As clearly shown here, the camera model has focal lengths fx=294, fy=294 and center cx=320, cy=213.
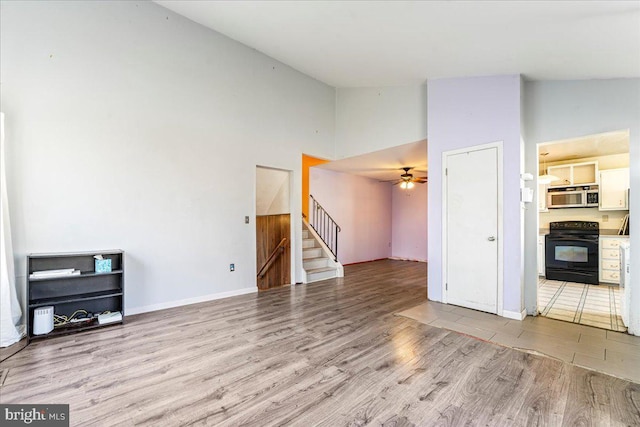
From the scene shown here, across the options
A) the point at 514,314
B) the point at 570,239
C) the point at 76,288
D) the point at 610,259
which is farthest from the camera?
the point at 570,239

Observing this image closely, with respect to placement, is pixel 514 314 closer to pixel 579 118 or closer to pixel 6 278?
pixel 579 118

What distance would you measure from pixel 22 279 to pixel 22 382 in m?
1.39

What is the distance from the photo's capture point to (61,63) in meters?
3.36

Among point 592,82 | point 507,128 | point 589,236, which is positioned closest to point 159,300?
point 507,128

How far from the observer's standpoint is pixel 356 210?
852 cm

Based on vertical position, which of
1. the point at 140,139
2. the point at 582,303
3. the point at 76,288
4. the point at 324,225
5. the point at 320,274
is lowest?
the point at 582,303

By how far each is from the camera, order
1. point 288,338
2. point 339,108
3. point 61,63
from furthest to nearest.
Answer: point 339,108 < point 61,63 < point 288,338

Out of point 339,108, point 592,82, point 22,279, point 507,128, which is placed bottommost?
point 22,279

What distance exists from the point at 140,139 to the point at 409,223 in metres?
7.44

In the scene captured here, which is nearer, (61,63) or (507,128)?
(61,63)

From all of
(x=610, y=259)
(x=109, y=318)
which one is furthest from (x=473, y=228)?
(x=109, y=318)

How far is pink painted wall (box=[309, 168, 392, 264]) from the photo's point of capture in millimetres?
7855

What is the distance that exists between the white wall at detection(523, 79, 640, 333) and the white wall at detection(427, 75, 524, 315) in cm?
31

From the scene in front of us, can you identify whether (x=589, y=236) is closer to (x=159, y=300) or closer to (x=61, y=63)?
(x=159, y=300)
